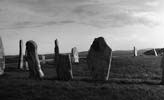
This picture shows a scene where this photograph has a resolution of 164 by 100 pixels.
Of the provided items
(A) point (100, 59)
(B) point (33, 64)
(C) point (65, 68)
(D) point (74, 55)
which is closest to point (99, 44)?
(A) point (100, 59)

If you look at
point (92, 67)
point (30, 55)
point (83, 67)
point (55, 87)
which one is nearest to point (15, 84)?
point (55, 87)

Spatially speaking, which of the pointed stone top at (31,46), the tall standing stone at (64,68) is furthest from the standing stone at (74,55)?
the tall standing stone at (64,68)

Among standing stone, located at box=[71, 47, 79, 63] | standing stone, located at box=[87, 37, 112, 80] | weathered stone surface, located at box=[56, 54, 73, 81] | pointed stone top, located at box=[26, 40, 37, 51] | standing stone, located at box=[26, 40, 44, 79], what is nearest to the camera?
standing stone, located at box=[87, 37, 112, 80]

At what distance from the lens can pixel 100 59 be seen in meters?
21.6

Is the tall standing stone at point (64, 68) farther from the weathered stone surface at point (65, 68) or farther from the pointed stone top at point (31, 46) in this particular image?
the pointed stone top at point (31, 46)

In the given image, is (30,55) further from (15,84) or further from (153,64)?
(153,64)

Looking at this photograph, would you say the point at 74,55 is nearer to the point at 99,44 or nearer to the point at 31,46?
the point at 31,46

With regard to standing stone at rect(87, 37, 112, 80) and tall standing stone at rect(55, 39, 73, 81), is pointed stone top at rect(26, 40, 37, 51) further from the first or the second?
standing stone at rect(87, 37, 112, 80)

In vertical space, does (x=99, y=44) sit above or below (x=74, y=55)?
above

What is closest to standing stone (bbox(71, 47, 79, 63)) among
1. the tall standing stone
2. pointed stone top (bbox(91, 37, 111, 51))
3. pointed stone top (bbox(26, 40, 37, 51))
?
pointed stone top (bbox(26, 40, 37, 51))

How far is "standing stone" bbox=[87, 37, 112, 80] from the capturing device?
2152cm

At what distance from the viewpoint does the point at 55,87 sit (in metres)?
17.7

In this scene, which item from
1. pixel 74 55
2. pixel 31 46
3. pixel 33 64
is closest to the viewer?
pixel 33 64

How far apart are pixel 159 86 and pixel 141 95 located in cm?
351
